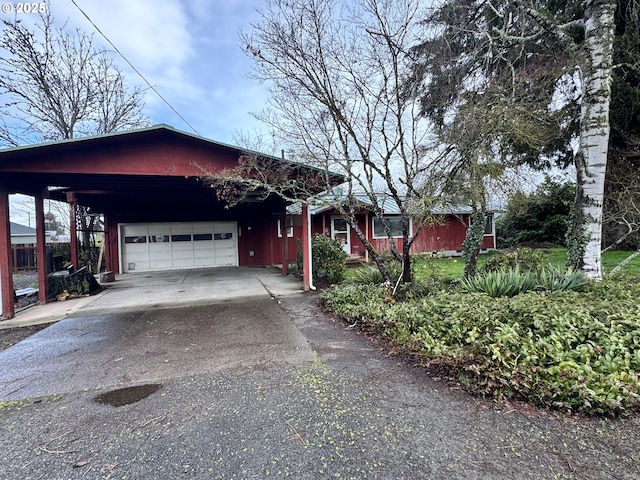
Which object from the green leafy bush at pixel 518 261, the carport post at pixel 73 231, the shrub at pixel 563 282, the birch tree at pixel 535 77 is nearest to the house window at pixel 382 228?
the green leafy bush at pixel 518 261

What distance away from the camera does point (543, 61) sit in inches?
267

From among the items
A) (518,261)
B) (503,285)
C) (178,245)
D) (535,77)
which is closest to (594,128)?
(535,77)

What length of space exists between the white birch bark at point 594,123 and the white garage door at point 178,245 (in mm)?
12528

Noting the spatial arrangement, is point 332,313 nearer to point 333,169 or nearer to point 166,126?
point 333,169

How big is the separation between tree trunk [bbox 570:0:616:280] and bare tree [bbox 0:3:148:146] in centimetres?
1691

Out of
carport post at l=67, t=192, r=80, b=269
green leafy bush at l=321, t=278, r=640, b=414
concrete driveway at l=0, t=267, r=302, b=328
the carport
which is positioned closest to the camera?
green leafy bush at l=321, t=278, r=640, b=414

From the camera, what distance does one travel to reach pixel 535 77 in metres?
5.72

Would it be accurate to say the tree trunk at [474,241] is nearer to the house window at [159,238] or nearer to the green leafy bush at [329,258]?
the green leafy bush at [329,258]

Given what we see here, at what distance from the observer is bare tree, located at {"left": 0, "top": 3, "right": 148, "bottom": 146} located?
37.9ft

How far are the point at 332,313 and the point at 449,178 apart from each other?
3.20 meters

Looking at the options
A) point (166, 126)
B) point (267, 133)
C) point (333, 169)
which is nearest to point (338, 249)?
point (333, 169)

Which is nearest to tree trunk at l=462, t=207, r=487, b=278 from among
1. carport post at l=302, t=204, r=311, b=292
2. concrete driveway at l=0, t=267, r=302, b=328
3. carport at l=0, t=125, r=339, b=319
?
carport post at l=302, t=204, r=311, b=292

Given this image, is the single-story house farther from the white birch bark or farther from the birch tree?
the white birch bark
